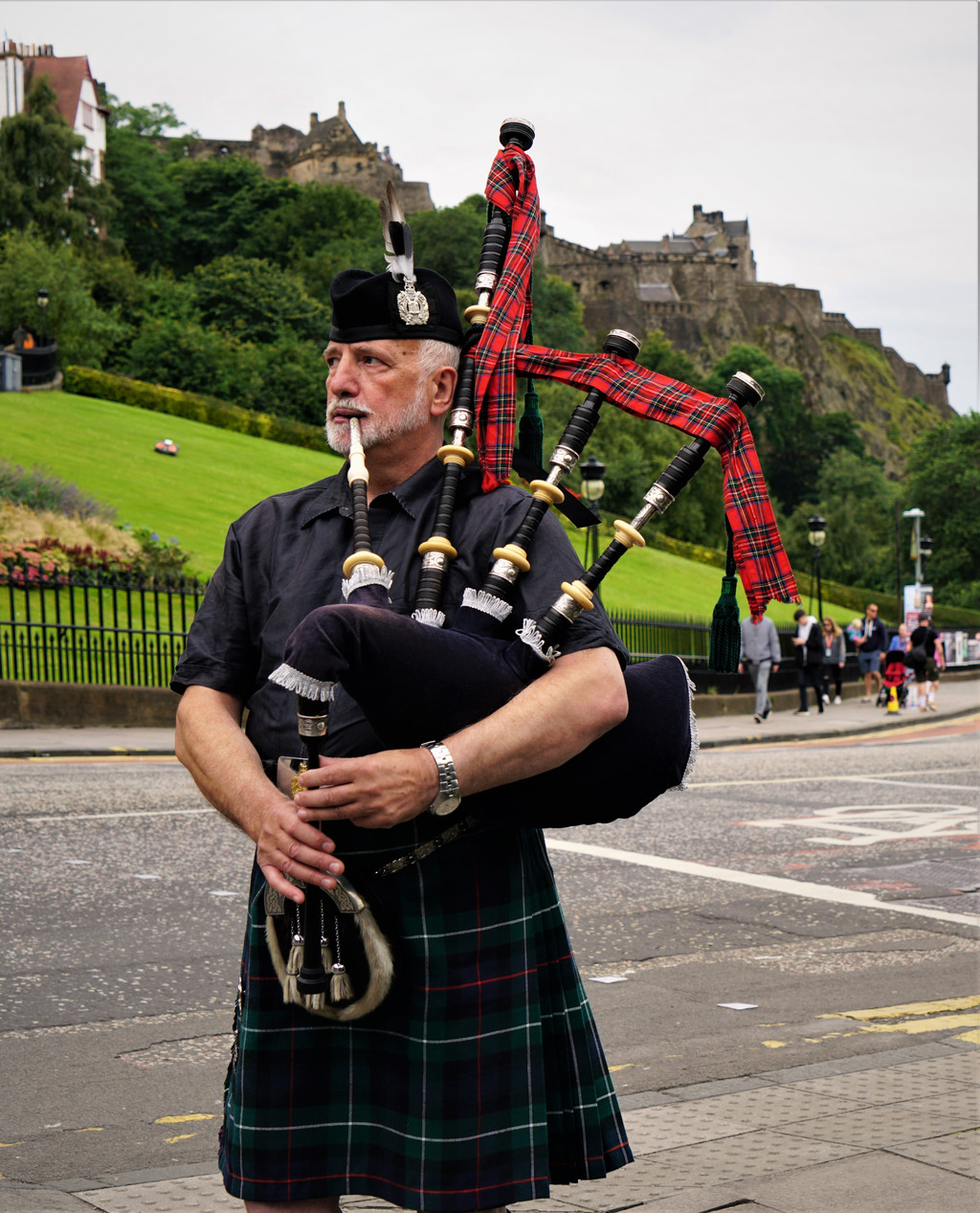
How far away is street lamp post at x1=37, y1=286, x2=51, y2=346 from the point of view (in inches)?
1816

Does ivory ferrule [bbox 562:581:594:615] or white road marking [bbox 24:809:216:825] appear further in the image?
white road marking [bbox 24:809:216:825]

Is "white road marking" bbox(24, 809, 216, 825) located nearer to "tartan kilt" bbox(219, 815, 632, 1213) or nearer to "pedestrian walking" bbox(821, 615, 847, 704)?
"tartan kilt" bbox(219, 815, 632, 1213)

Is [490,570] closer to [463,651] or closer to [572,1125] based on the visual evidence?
[463,651]

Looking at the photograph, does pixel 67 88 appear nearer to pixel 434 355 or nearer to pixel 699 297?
pixel 699 297

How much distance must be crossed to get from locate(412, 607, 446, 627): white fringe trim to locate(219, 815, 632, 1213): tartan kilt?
13.2 inches

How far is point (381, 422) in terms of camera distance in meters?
2.59

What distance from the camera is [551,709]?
7.38ft

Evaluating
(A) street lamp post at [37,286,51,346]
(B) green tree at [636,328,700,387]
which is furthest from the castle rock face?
(A) street lamp post at [37,286,51,346]

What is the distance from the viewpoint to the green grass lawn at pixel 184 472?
Answer: 3206cm

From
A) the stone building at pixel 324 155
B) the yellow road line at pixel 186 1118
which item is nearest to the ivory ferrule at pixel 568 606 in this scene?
the yellow road line at pixel 186 1118

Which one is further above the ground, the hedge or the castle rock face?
the castle rock face

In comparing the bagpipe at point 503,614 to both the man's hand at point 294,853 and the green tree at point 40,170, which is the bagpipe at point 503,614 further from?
the green tree at point 40,170

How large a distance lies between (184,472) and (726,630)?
122 ft

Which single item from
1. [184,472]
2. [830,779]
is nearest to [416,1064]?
[830,779]
